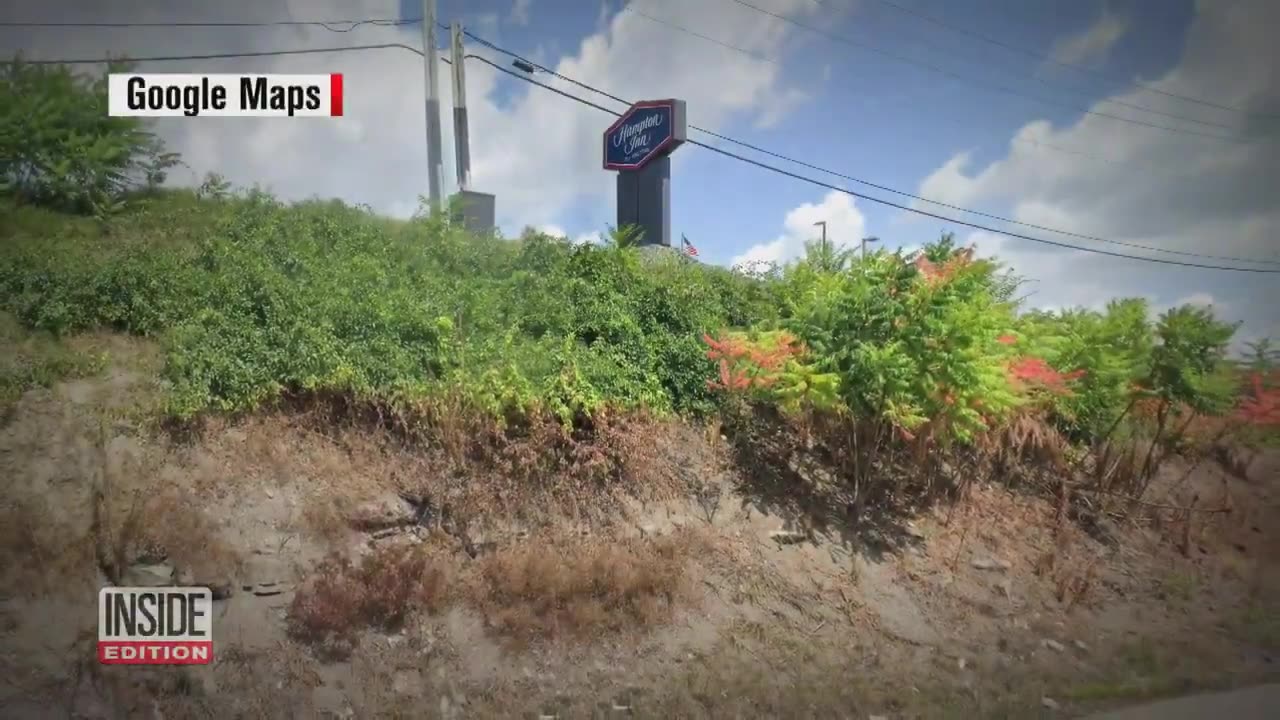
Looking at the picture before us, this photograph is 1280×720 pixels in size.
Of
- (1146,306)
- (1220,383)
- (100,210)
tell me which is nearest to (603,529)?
(100,210)

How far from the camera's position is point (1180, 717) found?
680 cm

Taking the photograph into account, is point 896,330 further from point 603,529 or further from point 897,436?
point 603,529

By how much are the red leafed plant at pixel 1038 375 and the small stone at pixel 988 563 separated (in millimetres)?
2471

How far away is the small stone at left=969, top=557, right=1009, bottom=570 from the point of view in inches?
Answer: 389

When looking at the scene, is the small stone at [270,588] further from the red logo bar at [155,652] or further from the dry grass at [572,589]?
the dry grass at [572,589]

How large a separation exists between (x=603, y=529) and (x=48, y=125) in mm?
7531

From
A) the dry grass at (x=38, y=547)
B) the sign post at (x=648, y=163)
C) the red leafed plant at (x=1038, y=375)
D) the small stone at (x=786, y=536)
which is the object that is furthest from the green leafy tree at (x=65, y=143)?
the red leafed plant at (x=1038, y=375)

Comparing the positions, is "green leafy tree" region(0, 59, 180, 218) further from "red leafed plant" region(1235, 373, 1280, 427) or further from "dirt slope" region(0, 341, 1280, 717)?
"red leafed plant" region(1235, 373, 1280, 427)

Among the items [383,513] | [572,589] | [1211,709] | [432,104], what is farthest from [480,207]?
[1211,709]

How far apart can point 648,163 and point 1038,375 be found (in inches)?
391

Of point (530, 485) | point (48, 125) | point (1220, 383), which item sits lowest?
point (530, 485)

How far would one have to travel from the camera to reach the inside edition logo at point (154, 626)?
563 centimetres

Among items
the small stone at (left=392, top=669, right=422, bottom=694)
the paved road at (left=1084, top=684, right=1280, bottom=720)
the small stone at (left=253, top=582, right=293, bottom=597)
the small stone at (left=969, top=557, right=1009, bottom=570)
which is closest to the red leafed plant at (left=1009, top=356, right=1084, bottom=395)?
the small stone at (left=969, top=557, right=1009, bottom=570)

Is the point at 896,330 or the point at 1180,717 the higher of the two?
the point at 896,330
